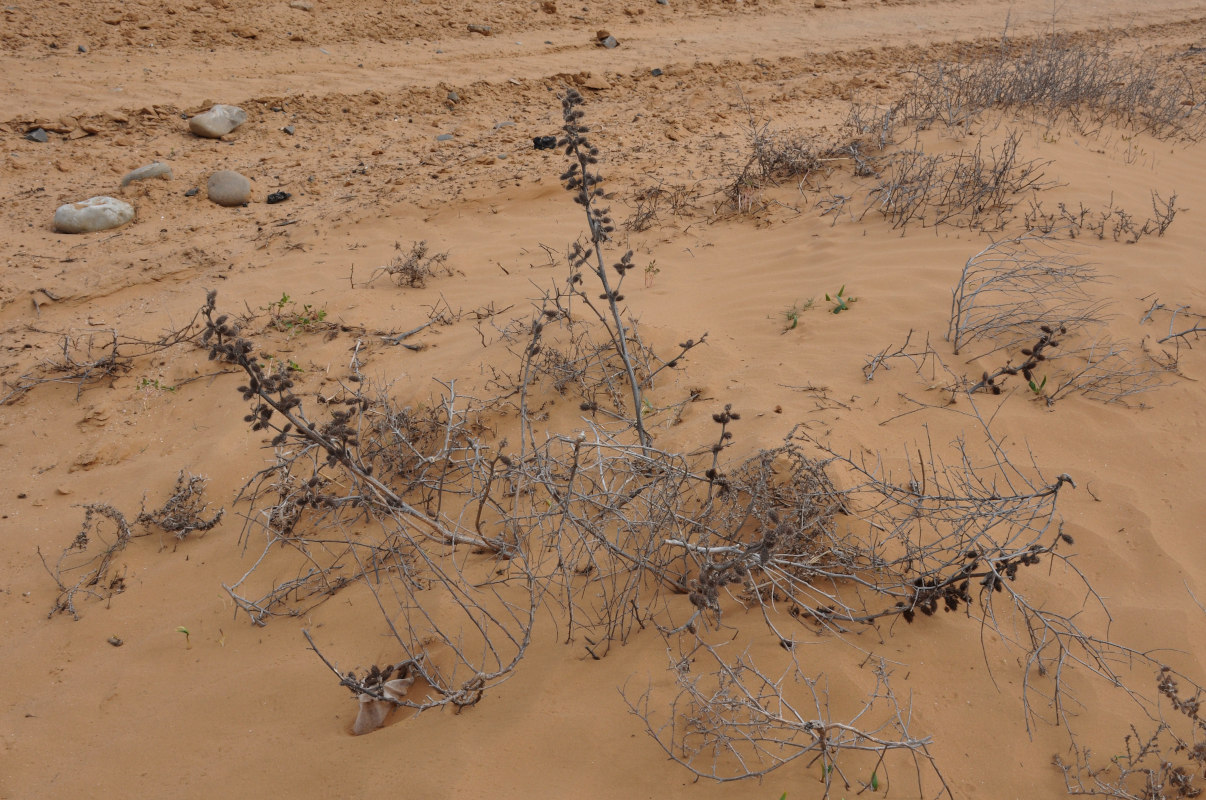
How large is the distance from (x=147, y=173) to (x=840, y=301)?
5369 mm

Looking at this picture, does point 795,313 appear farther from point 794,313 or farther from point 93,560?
point 93,560

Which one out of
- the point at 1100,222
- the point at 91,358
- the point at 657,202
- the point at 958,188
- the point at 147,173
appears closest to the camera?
the point at 91,358

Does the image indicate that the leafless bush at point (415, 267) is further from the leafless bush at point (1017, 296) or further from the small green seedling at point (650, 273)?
the leafless bush at point (1017, 296)

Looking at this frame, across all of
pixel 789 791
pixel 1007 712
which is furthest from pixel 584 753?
pixel 1007 712

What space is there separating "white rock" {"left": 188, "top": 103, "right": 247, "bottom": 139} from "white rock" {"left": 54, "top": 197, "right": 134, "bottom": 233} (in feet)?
4.47

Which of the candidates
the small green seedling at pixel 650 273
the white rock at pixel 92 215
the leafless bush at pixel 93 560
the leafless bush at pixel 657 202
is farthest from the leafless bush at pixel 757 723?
the white rock at pixel 92 215

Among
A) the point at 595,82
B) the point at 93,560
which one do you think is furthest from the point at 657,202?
the point at 93,560

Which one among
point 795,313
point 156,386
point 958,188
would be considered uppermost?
point 958,188

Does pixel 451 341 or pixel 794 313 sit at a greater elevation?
pixel 794 313

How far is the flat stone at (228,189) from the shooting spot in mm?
5910

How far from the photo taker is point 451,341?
4230 mm

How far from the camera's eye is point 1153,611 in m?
2.35

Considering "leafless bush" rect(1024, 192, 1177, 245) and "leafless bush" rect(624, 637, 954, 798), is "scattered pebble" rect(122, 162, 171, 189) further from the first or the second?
"leafless bush" rect(1024, 192, 1177, 245)

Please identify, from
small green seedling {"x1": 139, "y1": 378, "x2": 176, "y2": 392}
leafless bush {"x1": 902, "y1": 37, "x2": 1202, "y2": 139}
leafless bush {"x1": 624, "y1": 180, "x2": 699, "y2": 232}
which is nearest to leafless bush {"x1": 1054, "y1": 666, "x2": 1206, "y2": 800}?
leafless bush {"x1": 624, "y1": 180, "x2": 699, "y2": 232}
